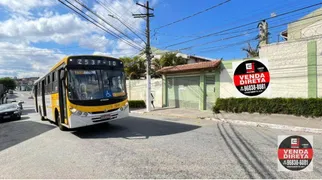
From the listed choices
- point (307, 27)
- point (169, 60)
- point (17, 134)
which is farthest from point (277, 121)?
point (169, 60)

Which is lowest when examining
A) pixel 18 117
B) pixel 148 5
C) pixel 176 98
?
pixel 18 117

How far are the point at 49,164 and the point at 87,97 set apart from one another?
3.06 m

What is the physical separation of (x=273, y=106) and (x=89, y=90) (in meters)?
9.49

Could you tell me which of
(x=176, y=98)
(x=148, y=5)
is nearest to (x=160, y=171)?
(x=176, y=98)

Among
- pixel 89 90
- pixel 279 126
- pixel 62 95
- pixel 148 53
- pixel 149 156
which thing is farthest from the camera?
pixel 148 53

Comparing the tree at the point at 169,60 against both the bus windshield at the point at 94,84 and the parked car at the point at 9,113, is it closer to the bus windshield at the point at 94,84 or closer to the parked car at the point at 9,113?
the parked car at the point at 9,113

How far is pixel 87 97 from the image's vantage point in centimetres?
768

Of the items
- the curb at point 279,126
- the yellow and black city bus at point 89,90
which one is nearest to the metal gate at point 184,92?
the curb at point 279,126

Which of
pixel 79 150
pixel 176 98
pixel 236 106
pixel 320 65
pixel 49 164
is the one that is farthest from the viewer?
pixel 176 98

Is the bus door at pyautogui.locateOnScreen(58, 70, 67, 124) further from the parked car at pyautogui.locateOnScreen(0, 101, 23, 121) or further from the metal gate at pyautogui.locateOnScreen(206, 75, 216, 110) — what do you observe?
the parked car at pyautogui.locateOnScreen(0, 101, 23, 121)

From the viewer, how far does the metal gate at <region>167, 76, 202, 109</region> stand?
16.0 meters

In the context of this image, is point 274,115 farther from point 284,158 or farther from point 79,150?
point 79,150

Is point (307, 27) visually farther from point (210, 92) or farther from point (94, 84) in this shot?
point (94, 84)

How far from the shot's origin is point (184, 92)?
16.9 metres
